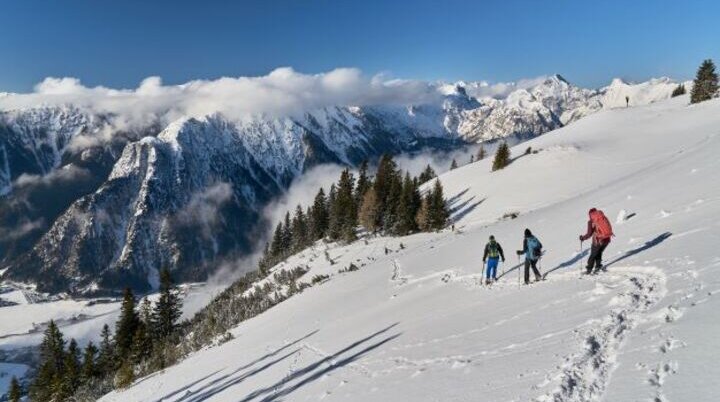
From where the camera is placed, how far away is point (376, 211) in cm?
8906

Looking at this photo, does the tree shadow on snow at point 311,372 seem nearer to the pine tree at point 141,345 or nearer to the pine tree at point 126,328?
the pine tree at point 141,345

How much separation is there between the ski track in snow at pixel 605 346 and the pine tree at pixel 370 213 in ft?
236

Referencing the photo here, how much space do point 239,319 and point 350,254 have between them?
76.3ft

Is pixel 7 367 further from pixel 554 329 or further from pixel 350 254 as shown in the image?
pixel 554 329

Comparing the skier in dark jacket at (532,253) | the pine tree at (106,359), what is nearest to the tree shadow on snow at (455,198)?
the pine tree at (106,359)

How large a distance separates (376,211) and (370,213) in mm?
1012

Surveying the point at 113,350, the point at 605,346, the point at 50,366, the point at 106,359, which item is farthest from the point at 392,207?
the point at 605,346

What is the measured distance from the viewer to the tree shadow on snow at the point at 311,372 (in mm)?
18797

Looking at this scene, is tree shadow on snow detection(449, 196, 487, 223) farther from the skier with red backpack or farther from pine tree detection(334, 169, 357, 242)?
the skier with red backpack

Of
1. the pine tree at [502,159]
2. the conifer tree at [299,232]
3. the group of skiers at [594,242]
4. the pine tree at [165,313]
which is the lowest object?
the pine tree at [165,313]

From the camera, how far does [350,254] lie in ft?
244

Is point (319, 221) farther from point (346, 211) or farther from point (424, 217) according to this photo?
Result: point (424, 217)

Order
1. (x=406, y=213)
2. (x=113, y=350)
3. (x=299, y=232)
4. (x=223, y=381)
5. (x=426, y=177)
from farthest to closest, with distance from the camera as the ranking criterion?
(x=426, y=177) → (x=299, y=232) → (x=406, y=213) → (x=113, y=350) → (x=223, y=381)

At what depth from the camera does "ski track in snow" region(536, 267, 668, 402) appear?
33.5 feet
